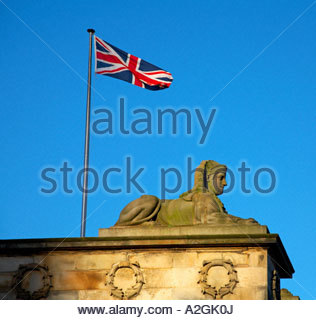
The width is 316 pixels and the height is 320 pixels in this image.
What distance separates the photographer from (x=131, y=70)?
33594 millimetres

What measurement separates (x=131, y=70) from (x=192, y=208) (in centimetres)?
806

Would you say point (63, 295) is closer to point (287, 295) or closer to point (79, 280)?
point (79, 280)

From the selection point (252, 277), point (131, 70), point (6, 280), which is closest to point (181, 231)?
point (252, 277)

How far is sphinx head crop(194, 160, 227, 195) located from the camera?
28125 mm

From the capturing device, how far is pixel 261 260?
25281 millimetres

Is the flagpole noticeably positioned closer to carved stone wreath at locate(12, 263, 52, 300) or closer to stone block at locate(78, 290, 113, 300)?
carved stone wreath at locate(12, 263, 52, 300)
